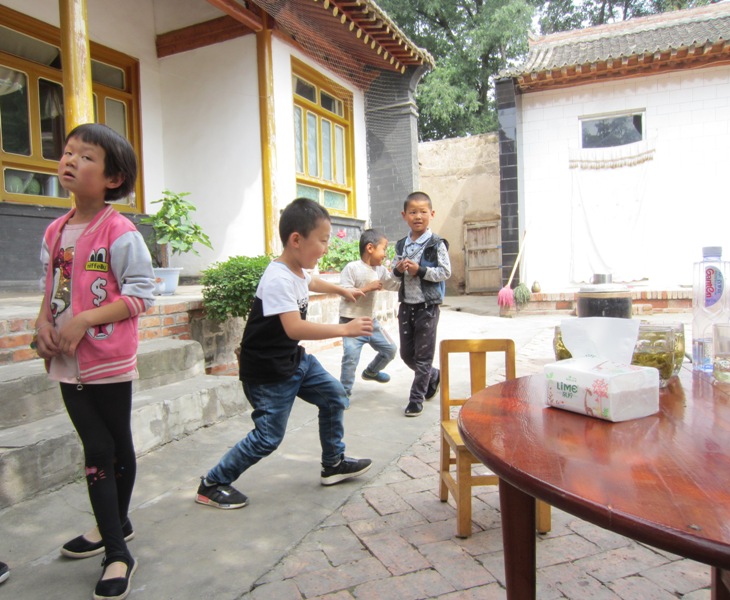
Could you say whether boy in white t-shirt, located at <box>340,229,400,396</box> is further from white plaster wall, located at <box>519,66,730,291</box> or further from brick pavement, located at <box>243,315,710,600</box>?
white plaster wall, located at <box>519,66,730,291</box>

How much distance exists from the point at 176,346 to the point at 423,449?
1.85m

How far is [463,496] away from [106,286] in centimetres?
146

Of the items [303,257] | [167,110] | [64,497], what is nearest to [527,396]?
[303,257]

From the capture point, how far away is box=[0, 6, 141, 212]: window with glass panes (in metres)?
5.18

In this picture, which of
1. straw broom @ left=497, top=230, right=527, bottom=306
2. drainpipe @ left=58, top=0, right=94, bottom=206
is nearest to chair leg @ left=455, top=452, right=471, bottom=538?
drainpipe @ left=58, top=0, right=94, bottom=206

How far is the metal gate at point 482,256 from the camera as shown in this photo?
43.6 feet

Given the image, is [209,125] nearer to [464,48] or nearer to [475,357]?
[475,357]

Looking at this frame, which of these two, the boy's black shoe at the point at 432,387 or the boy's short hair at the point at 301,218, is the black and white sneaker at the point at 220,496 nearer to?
the boy's short hair at the point at 301,218

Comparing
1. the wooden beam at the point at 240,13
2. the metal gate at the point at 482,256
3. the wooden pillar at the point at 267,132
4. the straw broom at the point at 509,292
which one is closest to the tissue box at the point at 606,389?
the wooden pillar at the point at 267,132

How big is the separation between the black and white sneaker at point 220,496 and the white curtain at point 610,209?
8184 millimetres

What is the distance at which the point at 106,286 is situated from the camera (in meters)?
1.73

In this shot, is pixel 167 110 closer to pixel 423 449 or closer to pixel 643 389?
pixel 423 449

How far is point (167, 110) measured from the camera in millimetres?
6707

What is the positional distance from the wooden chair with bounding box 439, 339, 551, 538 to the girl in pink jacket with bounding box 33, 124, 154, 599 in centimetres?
117
